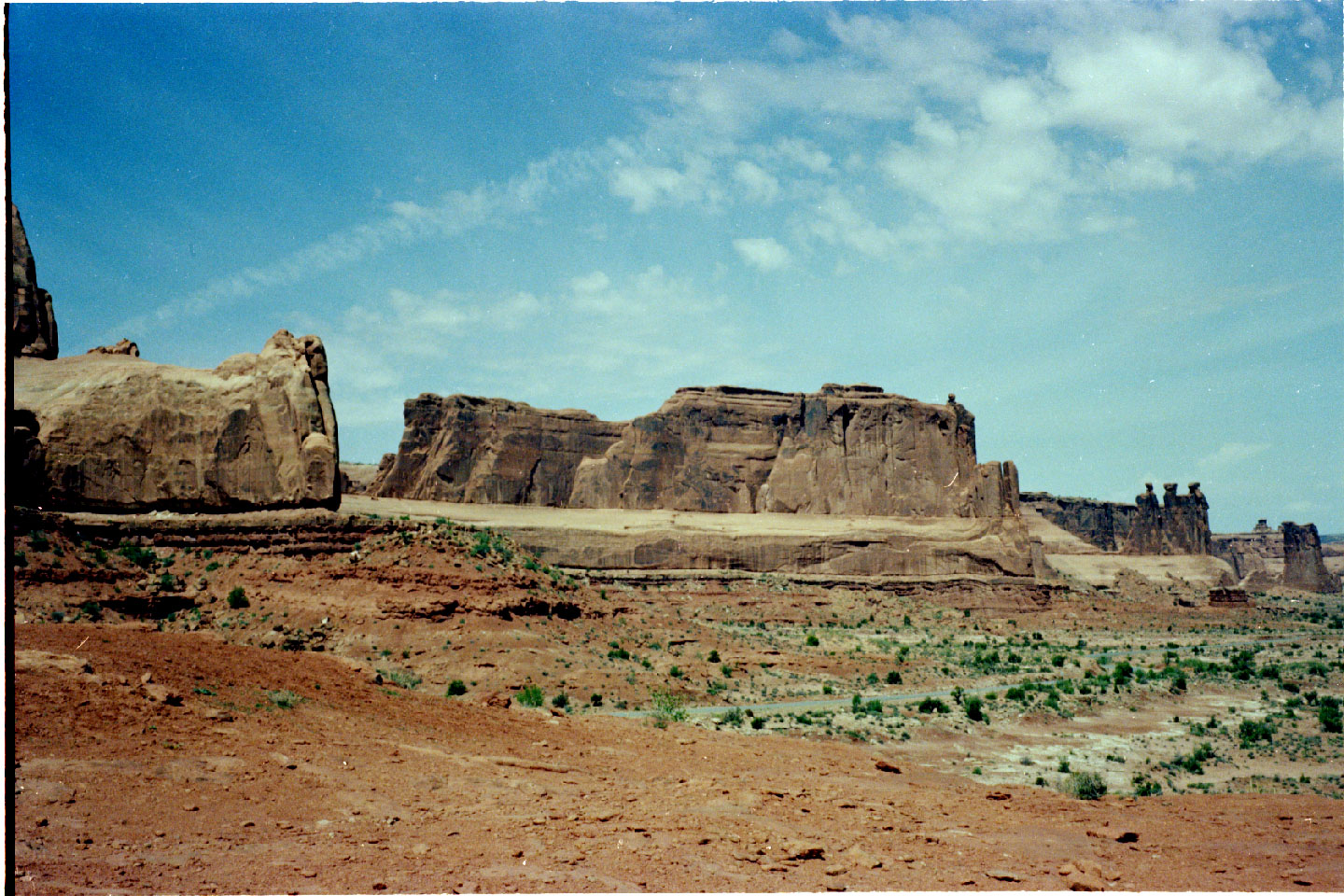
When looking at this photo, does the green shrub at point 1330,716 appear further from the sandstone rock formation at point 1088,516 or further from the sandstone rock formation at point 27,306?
the sandstone rock formation at point 1088,516

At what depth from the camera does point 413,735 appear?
1480 centimetres

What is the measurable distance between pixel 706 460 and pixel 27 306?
66077 mm

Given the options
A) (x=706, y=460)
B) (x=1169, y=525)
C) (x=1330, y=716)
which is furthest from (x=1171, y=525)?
(x=1330, y=716)

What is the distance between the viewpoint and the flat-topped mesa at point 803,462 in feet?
282

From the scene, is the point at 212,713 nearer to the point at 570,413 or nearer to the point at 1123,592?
the point at 570,413

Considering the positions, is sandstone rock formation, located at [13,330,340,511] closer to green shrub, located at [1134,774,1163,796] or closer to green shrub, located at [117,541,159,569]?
green shrub, located at [117,541,159,569]

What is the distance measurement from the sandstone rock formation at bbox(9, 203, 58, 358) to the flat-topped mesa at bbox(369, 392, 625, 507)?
55.4 meters

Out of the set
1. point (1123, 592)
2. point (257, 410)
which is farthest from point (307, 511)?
point (1123, 592)

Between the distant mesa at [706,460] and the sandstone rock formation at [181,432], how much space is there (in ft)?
177

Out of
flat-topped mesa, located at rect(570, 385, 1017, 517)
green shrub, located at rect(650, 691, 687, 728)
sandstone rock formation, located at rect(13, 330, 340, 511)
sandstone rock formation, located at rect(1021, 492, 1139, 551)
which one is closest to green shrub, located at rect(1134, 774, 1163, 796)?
green shrub, located at rect(650, 691, 687, 728)

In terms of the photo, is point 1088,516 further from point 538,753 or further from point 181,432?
point 538,753

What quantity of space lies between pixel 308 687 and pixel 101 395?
18023 mm

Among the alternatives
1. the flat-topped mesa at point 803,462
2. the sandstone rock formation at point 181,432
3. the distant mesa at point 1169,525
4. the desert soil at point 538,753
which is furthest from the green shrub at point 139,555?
the distant mesa at point 1169,525

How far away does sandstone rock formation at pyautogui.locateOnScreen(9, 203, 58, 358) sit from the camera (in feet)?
84.9
